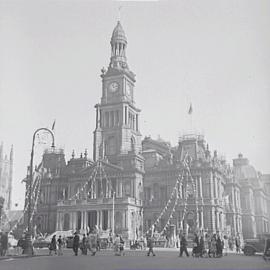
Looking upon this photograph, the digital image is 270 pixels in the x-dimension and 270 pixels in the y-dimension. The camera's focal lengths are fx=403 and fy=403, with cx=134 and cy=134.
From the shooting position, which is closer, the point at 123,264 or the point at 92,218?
the point at 123,264

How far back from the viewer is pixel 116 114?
68.6 meters

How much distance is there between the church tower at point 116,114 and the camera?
66.9m

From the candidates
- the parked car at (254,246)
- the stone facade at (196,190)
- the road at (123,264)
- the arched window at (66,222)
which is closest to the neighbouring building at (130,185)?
the stone facade at (196,190)

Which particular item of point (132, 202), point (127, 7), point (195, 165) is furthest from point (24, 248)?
point (195, 165)

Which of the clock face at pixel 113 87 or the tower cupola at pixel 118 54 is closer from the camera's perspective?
the clock face at pixel 113 87

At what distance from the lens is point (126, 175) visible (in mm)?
62688

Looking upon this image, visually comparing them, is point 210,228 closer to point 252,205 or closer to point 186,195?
point 186,195

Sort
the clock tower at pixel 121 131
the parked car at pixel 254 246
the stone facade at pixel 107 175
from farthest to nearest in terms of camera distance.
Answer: the clock tower at pixel 121 131 → the stone facade at pixel 107 175 → the parked car at pixel 254 246

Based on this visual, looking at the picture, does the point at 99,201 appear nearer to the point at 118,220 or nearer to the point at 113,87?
the point at 118,220

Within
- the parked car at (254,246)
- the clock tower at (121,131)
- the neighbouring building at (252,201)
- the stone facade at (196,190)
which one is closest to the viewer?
the parked car at (254,246)

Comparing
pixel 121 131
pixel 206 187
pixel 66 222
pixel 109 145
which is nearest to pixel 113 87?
pixel 121 131

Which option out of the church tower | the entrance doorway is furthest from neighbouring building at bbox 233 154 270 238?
the entrance doorway

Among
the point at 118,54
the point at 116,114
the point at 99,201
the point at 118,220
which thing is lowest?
the point at 118,220

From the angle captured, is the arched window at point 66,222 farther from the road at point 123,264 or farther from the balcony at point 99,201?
the road at point 123,264
